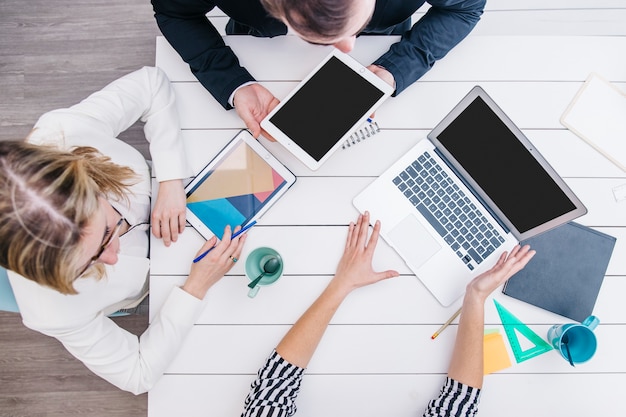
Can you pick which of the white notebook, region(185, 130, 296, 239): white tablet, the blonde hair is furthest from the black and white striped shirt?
the white notebook

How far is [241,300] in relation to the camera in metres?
1.09

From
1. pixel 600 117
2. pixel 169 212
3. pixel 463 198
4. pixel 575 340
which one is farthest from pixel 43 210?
pixel 600 117

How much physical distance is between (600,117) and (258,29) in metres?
0.90

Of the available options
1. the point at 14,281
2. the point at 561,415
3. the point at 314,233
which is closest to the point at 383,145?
the point at 314,233

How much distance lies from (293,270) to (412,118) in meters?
0.48

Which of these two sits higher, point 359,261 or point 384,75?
point 384,75

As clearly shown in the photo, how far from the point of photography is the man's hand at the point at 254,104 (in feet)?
3.59

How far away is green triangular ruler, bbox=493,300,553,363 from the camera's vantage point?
3.56ft

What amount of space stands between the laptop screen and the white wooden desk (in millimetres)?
35

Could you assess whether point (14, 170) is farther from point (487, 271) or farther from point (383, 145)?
point (487, 271)

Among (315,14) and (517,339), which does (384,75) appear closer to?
(315,14)

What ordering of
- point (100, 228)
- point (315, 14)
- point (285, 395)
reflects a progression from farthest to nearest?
point (285, 395) → point (100, 228) → point (315, 14)

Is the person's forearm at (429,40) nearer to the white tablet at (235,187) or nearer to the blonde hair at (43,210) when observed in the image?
the white tablet at (235,187)

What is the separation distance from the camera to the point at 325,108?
1.05m
